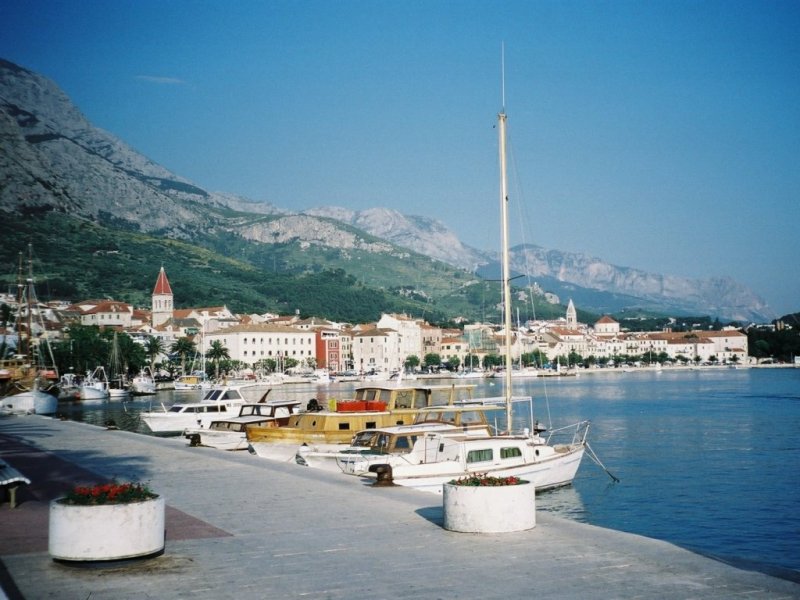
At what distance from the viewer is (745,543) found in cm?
2319

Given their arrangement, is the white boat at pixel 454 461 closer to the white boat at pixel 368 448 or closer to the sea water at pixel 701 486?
the white boat at pixel 368 448

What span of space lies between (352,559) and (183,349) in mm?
150954

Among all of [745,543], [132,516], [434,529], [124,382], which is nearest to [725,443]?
[745,543]

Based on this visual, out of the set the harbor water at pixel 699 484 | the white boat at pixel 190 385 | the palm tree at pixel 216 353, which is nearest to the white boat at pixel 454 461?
the harbor water at pixel 699 484

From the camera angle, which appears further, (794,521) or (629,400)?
(629,400)

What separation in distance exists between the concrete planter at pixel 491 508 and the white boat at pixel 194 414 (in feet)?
137

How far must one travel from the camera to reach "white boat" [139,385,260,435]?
53125 mm

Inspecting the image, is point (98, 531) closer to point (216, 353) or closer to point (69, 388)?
point (69, 388)

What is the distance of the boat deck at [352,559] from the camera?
9188 millimetres

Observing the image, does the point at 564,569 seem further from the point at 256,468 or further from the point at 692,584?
the point at 256,468

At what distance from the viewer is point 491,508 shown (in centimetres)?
1185

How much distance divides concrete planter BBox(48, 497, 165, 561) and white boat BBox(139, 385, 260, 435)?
139 ft

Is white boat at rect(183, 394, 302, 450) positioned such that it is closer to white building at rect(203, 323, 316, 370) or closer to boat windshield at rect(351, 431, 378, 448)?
boat windshield at rect(351, 431, 378, 448)

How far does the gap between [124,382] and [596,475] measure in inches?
4019
